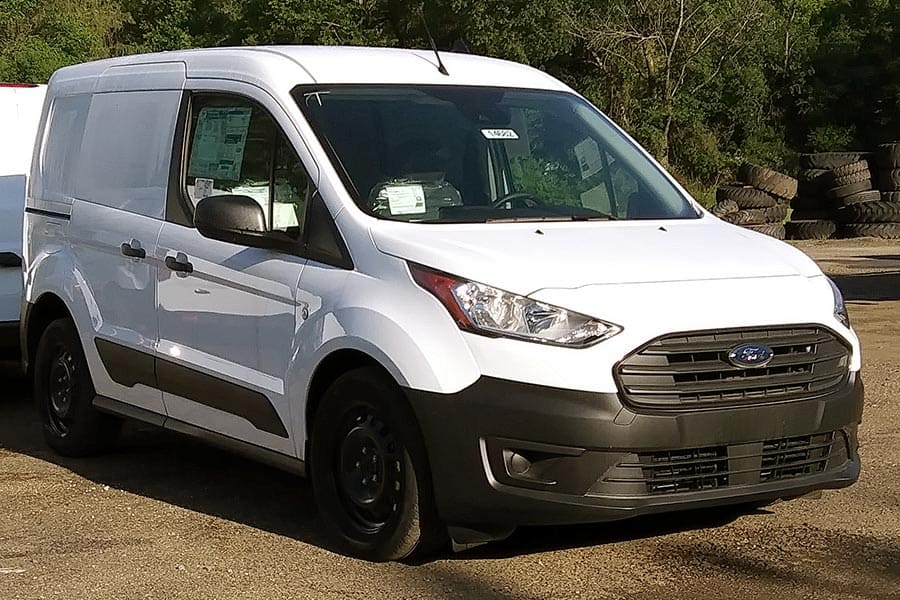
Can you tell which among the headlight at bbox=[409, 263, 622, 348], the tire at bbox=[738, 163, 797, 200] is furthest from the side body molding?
the tire at bbox=[738, 163, 797, 200]

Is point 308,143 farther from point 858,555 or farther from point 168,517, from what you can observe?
point 858,555

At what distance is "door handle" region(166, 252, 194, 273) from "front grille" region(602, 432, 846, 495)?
231cm

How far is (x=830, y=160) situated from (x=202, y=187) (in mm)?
21058

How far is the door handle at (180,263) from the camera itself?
21.7ft

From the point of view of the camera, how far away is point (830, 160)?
26266mm

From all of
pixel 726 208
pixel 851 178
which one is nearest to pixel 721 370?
pixel 726 208

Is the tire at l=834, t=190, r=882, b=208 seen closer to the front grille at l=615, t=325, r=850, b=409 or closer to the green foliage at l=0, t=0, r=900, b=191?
the green foliage at l=0, t=0, r=900, b=191

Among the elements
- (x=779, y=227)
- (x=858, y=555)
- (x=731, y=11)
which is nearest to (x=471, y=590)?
(x=858, y=555)

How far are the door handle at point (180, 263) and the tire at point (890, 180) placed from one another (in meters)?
20.8

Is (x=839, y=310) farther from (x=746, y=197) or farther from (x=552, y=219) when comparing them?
(x=746, y=197)

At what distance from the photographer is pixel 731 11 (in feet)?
159

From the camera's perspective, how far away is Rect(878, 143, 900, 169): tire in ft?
83.4

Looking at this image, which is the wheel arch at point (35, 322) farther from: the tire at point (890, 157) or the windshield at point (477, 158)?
the tire at point (890, 157)

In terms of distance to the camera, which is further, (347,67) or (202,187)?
(202,187)
